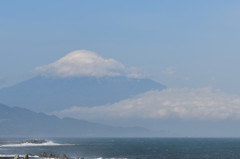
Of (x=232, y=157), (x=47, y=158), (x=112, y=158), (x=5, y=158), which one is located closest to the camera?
(x=5, y=158)

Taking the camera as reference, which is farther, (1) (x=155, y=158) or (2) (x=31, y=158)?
(1) (x=155, y=158)

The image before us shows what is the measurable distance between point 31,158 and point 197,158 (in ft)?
149

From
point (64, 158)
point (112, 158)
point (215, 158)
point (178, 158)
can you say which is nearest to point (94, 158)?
point (112, 158)

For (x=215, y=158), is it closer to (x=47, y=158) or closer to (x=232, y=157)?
(x=232, y=157)

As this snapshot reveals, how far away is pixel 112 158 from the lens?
13188 cm

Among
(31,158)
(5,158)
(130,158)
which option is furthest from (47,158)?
(130,158)

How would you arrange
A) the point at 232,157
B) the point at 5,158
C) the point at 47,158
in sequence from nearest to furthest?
the point at 5,158
the point at 47,158
the point at 232,157

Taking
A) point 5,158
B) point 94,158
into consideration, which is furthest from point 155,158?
point 5,158

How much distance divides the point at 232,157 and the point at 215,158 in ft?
21.4

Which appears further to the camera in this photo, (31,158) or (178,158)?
(178,158)

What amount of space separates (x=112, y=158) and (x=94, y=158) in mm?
4835

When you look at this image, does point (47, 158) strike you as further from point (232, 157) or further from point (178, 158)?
point (232, 157)

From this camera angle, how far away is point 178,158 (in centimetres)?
13612

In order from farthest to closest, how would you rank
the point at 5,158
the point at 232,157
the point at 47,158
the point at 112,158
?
the point at 232,157 < the point at 112,158 < the point at 47,158 < the point at 5,158
